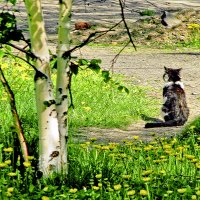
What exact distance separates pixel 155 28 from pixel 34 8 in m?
15.4

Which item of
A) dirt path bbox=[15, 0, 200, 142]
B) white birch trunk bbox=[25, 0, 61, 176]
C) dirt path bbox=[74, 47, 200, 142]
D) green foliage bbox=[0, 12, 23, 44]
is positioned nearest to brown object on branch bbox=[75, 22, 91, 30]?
dirt path bbox=[15, 0, 200, 142]

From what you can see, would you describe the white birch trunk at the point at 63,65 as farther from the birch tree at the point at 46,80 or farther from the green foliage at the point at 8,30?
the green foliage at the point at 8,30

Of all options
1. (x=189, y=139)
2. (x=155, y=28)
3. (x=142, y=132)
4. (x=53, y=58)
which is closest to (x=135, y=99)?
(x=142, y=132)

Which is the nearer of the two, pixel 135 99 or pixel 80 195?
pixel 80 195

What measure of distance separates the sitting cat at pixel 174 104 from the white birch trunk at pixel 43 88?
475cm

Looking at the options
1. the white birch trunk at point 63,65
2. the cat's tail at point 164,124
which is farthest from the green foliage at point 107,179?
the cat's tail at point 164,124

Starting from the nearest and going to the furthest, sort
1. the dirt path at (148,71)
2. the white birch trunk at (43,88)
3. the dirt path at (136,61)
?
the white birch trunk at (43,88)
the dirt path at (148,71)
the dirt path at (136,61)

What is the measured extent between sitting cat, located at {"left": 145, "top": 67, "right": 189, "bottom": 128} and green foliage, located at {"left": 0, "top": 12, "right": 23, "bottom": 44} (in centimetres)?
475

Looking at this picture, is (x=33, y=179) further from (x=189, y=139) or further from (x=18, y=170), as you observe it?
(x=189, y=139)

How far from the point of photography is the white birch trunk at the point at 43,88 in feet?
17.5

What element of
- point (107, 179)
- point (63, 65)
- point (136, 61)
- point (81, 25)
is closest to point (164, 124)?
point (63, 65)

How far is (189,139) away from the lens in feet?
25.5

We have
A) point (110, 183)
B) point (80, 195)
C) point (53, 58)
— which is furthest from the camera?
point (53, 58)

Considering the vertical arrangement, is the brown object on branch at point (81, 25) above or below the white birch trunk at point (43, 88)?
above
